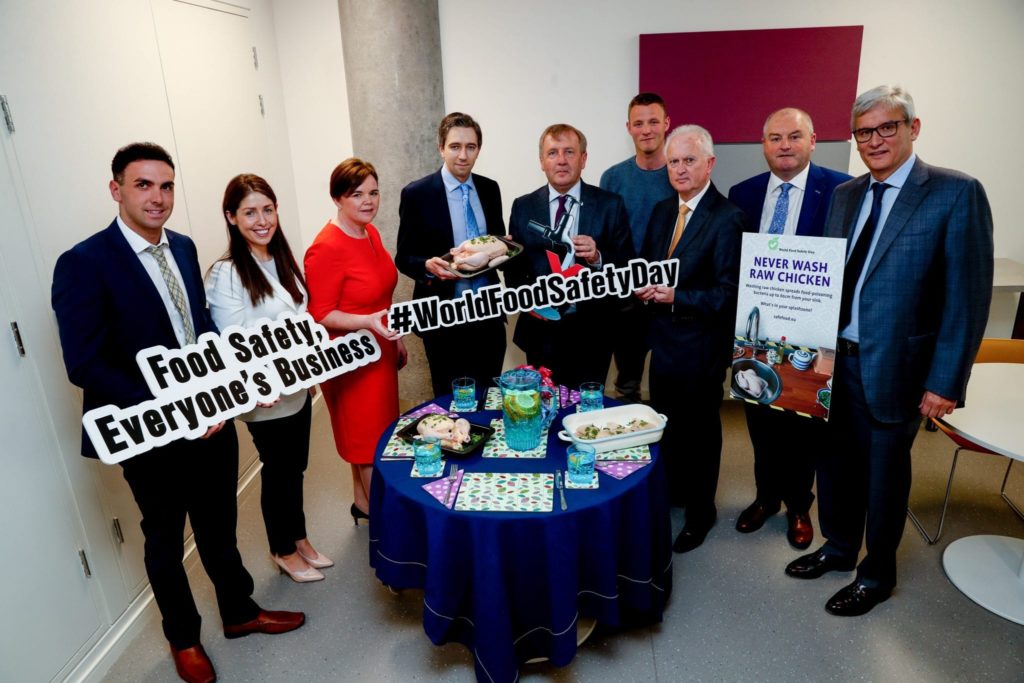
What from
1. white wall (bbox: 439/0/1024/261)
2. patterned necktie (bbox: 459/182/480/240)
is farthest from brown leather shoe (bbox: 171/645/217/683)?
white wall (bbox: 439/0/1024/261)

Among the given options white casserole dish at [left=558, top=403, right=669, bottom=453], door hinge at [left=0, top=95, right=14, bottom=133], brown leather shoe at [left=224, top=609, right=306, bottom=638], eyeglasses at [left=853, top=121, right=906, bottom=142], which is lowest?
brown leather shoe at [left=224, top=609, right=306, bottom=638]

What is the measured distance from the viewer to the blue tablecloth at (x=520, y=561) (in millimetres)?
2020

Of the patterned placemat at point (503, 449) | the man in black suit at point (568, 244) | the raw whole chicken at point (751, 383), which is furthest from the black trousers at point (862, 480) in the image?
the patterned placemat at point (503, 449)

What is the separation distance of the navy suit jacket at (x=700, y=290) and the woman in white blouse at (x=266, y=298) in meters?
1.63

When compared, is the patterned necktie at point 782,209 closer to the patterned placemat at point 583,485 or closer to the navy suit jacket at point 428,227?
the navy suit jacket at point 428,227

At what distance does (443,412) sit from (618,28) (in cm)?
316

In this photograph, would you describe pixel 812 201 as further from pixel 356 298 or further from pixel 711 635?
pixel 356 298

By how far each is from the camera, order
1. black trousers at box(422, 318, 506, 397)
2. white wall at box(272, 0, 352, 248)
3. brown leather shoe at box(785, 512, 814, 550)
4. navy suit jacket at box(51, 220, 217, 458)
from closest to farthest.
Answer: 1. navy suit jacket at box(51, 220, 217, 458)
2. brown leather shoe at box(785, 512, 814, 550)
3. black trousers at box(422, 318, 506, 397)
4. white wall at box(272, 0, 352, 248)

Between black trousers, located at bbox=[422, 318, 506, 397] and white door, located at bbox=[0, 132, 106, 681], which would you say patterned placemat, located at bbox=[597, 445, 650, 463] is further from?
white door, located at bbox=[0, 132, 106, 681]

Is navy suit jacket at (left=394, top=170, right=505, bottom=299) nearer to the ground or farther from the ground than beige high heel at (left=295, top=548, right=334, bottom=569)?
farther from the ground

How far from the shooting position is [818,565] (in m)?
2.87

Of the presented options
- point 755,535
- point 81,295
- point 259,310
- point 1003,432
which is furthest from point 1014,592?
point 81,295

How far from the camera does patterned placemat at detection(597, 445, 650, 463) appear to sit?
233cm

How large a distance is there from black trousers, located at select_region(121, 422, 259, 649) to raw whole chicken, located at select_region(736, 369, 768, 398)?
2.12m
